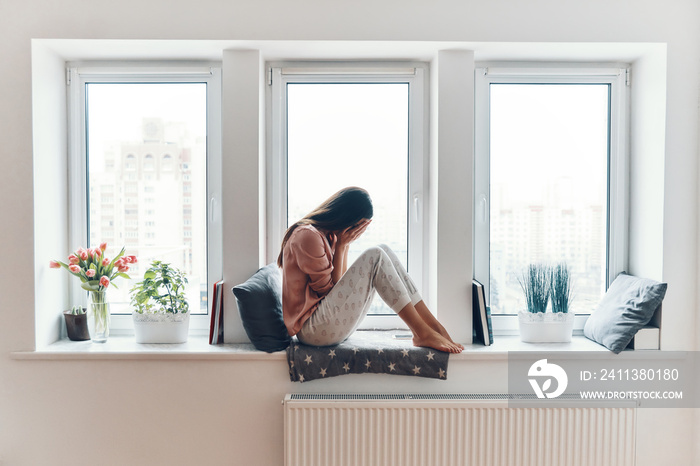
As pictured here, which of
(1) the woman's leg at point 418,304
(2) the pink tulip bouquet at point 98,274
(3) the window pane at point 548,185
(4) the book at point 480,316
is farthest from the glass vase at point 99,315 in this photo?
(3) the window pane at point 548,185

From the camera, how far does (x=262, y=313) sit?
1.92 metres

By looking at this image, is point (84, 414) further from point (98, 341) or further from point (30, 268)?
point (30, 268)

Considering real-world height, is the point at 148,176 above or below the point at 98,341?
above

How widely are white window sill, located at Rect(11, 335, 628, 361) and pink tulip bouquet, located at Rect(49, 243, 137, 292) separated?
0.27m

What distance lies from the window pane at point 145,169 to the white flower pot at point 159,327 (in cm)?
21

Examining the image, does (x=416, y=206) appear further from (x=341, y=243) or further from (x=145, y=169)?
(x=145, y=169)

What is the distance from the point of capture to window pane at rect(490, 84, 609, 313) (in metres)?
2.33

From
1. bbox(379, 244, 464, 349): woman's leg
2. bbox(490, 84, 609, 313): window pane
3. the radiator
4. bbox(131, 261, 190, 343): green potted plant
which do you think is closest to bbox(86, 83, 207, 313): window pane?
bbox(131, 261, 190, 343): green potted plant

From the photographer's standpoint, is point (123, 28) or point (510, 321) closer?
point (123, 28)

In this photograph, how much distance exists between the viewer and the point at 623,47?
82.4 inches

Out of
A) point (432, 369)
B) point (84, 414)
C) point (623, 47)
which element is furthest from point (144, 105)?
point (623, 47)

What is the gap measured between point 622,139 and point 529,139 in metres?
0.44

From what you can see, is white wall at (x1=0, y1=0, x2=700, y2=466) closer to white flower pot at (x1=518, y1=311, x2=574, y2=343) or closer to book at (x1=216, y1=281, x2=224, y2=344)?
book at (x1=216, y1=281, x2=224, y2=344)

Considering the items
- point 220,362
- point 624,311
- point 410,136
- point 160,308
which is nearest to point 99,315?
point 160,308
